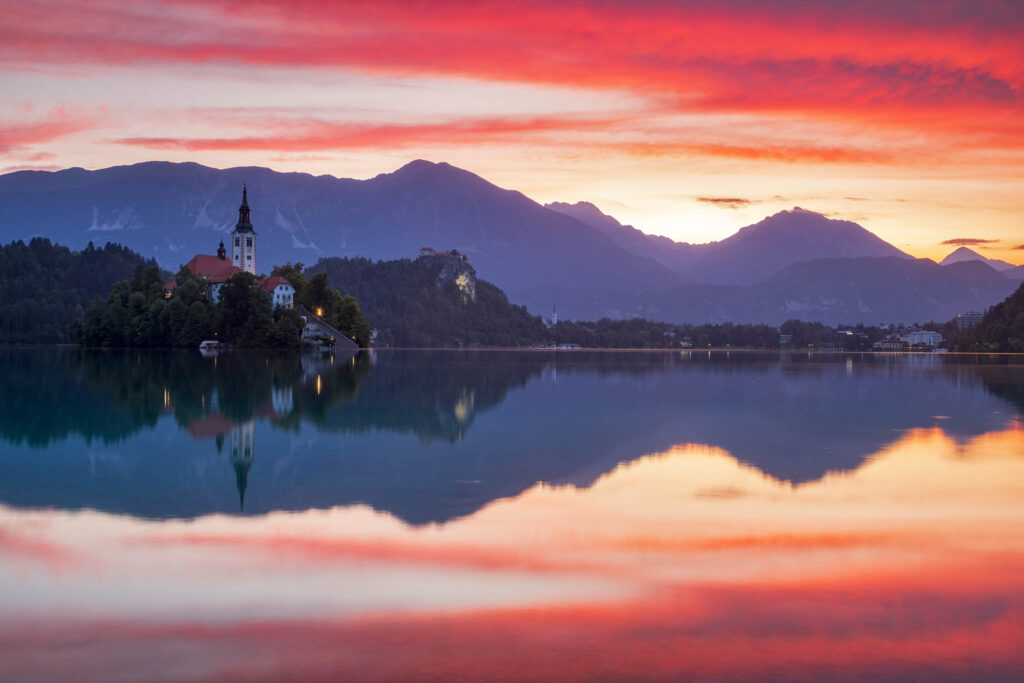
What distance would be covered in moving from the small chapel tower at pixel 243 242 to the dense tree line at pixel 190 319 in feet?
125

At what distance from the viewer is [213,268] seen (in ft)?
498

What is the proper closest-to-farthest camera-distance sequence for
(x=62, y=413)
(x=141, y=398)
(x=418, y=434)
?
(x=418, y=434) → (x=62, y=413) → (x=141, y=398)

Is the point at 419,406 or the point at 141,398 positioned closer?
the point at 419,406

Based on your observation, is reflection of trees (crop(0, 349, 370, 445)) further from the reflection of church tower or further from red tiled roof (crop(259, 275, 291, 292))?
red tiled roof (crop(259, 275, 291, 292))

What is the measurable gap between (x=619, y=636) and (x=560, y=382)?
4846 centimetres

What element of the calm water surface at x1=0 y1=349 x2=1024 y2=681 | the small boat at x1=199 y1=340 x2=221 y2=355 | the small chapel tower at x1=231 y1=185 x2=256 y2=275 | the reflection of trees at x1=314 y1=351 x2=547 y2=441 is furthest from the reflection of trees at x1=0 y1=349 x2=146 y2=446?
the small chapel tower at x1=231 y1=185 x2=256 y2=275

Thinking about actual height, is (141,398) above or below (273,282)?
below

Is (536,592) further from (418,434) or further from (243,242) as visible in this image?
(243,242)

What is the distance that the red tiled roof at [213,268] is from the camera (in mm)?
147875

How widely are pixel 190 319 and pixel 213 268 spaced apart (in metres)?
40.3

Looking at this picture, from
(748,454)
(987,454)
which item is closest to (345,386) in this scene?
(748,454)

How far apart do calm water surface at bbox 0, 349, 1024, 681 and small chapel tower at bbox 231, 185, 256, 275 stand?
140 meters

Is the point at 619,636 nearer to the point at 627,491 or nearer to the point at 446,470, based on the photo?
the point at 627,491

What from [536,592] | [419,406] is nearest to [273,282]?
[419,406]
